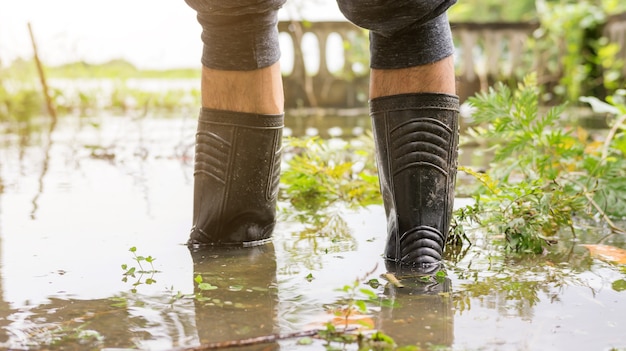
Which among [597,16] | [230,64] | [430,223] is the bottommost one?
[430,223]

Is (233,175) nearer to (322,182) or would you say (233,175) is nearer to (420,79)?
(420,79)

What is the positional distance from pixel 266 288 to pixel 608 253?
0.85m

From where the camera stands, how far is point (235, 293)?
1.54 m

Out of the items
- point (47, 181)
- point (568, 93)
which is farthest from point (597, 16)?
point (47, 181)

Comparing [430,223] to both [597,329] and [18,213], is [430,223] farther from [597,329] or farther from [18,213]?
[18,213]

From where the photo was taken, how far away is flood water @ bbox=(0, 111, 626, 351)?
4.23 feet

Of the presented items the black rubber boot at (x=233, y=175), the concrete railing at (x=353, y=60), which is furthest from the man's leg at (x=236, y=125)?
the concrete railing at (x=353, y=60)

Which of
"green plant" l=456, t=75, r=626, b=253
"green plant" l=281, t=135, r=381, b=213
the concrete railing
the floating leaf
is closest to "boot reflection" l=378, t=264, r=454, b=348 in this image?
"green plant" l=456, t=75, r=626, b=253

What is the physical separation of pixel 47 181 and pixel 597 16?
6.71 metres

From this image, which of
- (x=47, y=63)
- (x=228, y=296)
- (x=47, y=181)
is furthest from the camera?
(x=47, y=63)

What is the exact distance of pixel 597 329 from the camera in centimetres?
131

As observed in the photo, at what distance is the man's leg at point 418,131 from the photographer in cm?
180

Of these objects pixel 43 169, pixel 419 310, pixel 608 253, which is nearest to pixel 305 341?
pixel 419 310

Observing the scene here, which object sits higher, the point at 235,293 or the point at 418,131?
the point at 418,131
